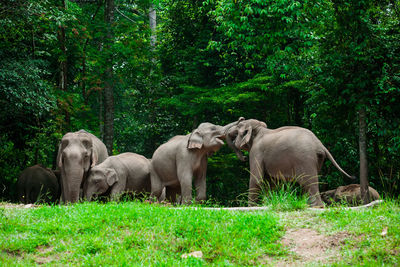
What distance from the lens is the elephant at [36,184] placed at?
12531 mm

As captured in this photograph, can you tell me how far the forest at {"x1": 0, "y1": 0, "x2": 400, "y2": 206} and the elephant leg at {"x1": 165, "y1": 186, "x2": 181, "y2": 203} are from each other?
1.50 meters

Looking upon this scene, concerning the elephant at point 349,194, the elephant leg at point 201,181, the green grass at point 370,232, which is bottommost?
the elephant at point 349,194

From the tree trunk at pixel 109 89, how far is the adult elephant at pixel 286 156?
6619 mm

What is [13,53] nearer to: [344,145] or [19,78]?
[19,78]

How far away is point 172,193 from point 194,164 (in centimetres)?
157

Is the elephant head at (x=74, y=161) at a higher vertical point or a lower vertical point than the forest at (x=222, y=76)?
lower

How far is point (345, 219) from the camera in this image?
19.5 feet

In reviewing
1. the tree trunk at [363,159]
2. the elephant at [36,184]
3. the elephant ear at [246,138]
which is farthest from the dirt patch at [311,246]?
the elephant at [36,184]

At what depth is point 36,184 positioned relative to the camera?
1252 centimetres

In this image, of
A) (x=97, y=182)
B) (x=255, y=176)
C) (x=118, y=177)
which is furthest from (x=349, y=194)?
(x=97, y=182)

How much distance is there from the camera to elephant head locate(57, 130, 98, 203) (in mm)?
9594

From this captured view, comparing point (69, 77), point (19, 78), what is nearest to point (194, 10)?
point (69, 77)

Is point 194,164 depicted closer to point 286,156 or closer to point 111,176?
point 111,176

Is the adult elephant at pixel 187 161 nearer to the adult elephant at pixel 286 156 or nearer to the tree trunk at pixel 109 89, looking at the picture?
the adult elephant at pixel 286 156
